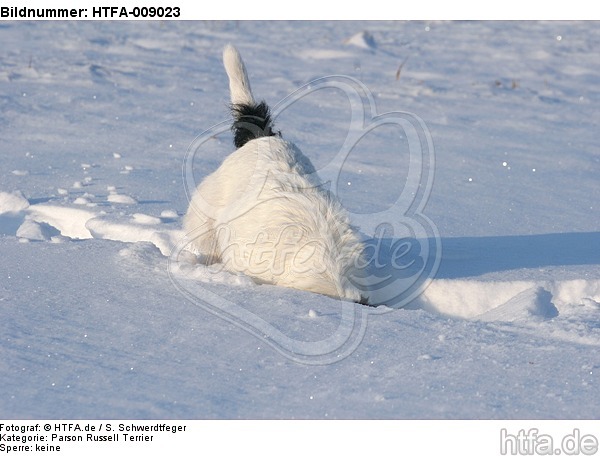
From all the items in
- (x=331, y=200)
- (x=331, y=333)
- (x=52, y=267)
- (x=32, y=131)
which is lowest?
(x=331, y=333)

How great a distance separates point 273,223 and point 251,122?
0.95 meters

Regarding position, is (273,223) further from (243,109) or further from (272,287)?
(243,109)

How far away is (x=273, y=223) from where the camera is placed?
3.56 metres

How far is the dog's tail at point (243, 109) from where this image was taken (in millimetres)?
4336

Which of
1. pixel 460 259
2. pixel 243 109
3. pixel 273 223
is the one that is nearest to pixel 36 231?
pixel 243 109

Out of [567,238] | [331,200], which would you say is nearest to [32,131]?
[331,200]

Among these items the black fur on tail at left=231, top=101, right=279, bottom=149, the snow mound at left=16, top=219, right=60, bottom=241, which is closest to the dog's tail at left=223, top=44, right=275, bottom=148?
the black fur on tail at left=231, top=101, right=279, bottom=149

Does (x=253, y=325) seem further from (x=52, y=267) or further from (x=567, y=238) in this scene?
(x=567, y=238)

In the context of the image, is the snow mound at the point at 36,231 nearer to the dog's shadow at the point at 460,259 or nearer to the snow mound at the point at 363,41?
the dog's shadow at the point at 460,259

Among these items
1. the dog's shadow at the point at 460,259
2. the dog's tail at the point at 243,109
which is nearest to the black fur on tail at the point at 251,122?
the dog's tail at the point at 243,109

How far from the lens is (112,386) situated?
8.68ft

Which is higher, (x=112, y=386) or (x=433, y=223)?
(x=433, y=223)
